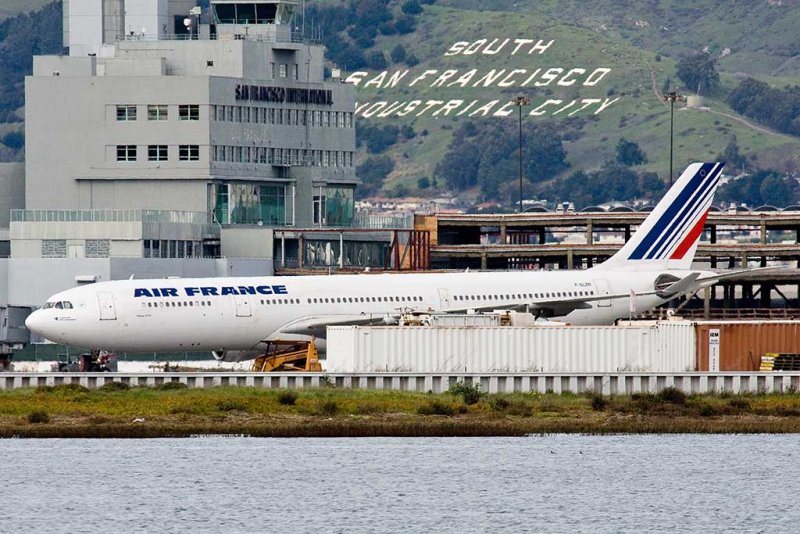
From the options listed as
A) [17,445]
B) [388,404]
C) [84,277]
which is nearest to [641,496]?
[388,404]

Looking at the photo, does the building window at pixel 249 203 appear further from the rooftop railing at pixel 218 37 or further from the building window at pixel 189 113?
the rooftop railing at pixel 218 37

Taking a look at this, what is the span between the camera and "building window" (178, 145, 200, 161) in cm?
17938

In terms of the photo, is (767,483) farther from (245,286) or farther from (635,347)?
(245,286)

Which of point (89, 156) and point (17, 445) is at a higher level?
point (89, 156)

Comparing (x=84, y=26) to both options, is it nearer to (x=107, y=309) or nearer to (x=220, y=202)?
(x=220, y=202)

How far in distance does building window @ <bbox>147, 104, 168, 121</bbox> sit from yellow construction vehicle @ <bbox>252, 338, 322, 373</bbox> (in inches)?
2353

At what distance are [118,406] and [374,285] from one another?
22.6 metres

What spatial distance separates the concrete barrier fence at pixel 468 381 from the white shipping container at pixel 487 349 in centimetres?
230

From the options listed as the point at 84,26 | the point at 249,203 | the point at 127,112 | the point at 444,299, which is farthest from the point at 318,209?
the point at 444,299

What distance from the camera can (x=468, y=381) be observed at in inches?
4525

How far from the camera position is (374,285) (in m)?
126

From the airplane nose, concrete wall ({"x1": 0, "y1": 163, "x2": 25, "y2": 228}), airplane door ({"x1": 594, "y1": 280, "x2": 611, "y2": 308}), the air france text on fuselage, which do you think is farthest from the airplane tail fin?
concrete wall ({"x1": 0, "y1": 163, "x2": 25, "y2": 228})

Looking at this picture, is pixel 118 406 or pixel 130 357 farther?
pixel 130 357

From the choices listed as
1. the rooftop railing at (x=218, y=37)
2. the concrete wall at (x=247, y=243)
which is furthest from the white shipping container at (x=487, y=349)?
the rooftop railing at (x=218, y=37)
